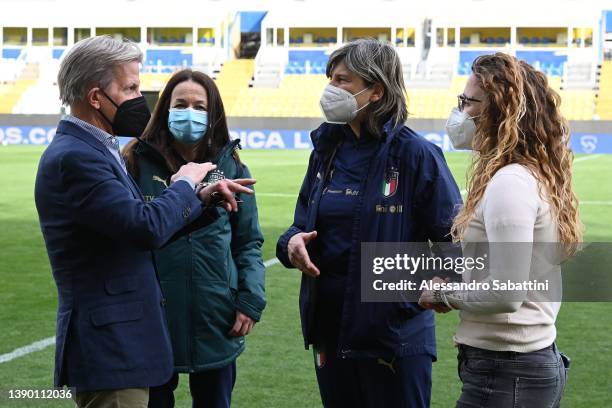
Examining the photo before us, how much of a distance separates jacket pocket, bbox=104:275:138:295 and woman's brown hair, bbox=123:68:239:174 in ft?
3.48

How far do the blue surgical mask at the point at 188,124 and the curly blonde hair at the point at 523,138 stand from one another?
4.56ft

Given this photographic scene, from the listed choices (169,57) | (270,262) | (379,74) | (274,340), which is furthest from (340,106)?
(169,57)

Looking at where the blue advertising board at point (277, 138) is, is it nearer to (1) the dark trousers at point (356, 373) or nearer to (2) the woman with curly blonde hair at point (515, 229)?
(1) the dark trousers at point (356, 373)

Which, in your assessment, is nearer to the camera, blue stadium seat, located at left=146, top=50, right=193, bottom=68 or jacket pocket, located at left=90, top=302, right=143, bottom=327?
jacket pocket, located at left=90, top=302, right=143, bottom=327

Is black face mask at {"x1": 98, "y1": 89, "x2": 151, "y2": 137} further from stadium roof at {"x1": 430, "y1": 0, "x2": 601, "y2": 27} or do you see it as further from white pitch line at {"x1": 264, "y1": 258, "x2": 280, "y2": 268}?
stadium roof at {"x1": 430, "y1": 0, "x2": 601, "y2": 27}

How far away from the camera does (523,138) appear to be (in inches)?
118

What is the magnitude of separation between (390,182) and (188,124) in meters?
0.96

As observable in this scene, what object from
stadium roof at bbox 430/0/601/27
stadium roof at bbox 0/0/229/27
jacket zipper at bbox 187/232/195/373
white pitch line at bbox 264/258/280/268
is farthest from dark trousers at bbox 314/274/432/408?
stadium roof at bbox 0/0/229/27

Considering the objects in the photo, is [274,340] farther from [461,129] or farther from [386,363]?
[461,129]

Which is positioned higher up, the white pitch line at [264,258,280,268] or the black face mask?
the black face mask

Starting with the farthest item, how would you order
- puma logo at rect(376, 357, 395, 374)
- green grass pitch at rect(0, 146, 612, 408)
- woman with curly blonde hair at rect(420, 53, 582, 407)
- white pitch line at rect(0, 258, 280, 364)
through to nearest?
white pitch line at rect(0, 258, 280, 364), green grass pitch at rect(0, 146, 612, 408), puma logo at rect(376, 357, 395, 374), woman with curly blonde hair at rect(420, 53, 582, 407)

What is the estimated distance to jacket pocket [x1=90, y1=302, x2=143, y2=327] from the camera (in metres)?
3.09

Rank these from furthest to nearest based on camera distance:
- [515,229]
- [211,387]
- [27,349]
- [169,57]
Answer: [169,57]
[27,349]
[211,387]
[515,229]

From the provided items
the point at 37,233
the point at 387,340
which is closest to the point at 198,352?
the point at 387,340
